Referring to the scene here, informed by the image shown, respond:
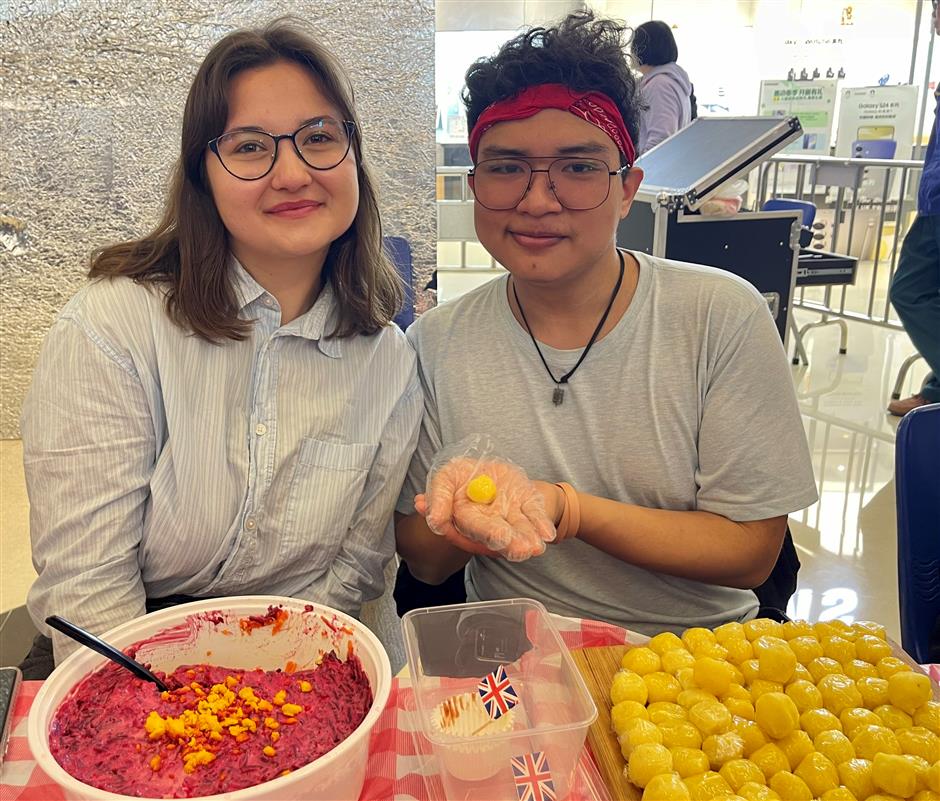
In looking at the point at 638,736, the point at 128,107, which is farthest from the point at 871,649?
the point at 128,107

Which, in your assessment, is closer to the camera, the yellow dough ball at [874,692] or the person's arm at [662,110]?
the yellow dough ball at [874,692]

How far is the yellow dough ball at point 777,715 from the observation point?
0.88 metres

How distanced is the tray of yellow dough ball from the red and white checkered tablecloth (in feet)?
0.17

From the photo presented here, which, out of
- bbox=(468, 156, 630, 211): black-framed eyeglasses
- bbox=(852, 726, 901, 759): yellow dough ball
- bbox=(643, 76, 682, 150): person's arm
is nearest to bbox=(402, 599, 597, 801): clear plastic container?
bbox=(852, 726, 901, 759): yellow dough ball

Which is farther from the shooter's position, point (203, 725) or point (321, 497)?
point (321, 497)

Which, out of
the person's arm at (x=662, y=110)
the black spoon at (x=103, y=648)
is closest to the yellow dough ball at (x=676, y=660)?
the black spoon at (x=103, y=648)

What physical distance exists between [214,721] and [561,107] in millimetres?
1040

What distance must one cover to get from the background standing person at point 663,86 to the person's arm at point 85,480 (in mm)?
3963

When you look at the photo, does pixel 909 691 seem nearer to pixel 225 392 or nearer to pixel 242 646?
pixel 242 646

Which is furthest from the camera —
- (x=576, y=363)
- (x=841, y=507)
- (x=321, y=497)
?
(x=841, y=507)

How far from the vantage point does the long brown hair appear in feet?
4.00

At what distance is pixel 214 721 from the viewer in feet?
2.70

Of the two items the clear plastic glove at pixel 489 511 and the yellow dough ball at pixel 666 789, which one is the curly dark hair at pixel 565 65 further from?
the yellow dough ball at pixel 666 789

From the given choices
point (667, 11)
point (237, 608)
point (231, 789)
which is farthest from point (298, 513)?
point (667, 11)
